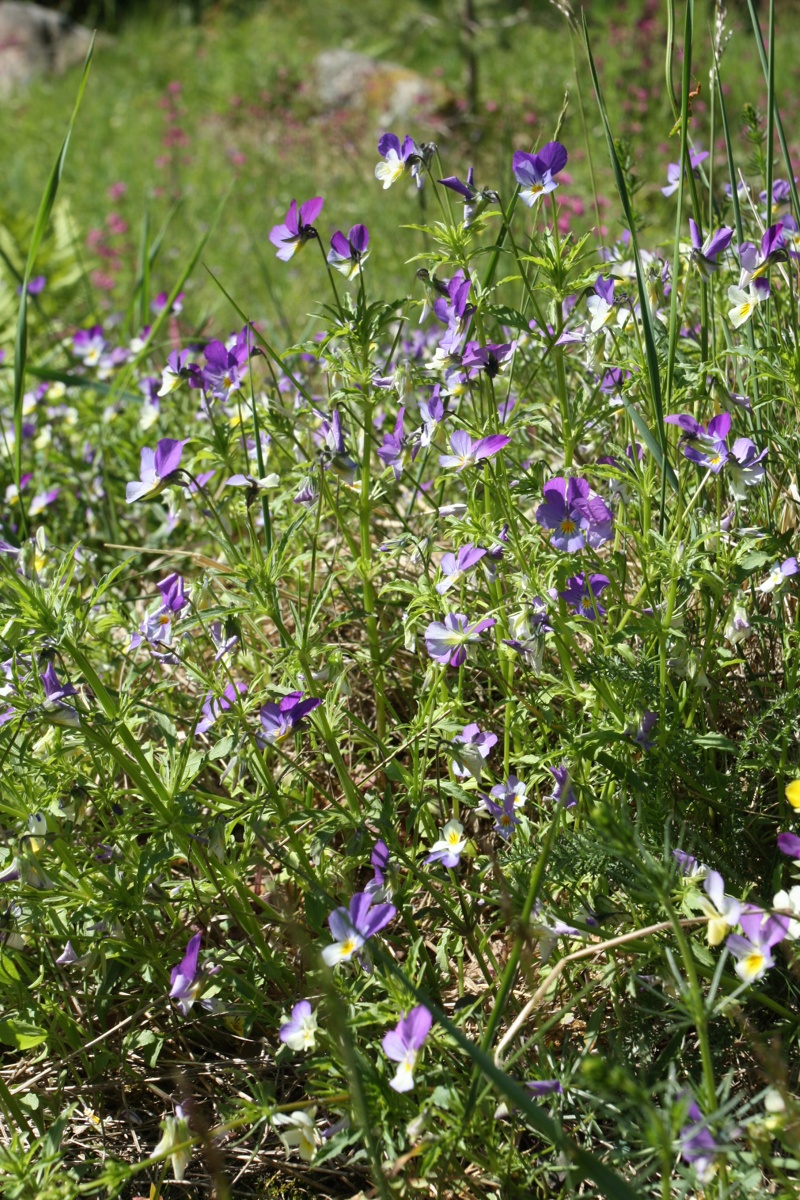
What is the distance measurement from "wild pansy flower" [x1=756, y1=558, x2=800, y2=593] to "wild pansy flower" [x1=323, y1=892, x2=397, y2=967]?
2.46ft

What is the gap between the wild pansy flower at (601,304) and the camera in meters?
1.77

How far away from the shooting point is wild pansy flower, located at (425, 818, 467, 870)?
5.10 ft

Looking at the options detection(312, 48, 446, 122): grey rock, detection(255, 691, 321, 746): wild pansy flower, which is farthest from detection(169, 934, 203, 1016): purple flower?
detection(312, 48, 446, 122): grey rock

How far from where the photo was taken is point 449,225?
1.62 m

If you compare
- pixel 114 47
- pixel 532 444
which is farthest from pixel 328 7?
pixel 532 444

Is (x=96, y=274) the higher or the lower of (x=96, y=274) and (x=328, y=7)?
the lower

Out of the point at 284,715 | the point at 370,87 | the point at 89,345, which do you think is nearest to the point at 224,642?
→ the point at 284,715

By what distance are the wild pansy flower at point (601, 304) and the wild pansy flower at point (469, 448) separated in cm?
33

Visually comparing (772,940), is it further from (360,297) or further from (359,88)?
(359,88)

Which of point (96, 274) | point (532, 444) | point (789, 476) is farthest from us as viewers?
point (96, 274)

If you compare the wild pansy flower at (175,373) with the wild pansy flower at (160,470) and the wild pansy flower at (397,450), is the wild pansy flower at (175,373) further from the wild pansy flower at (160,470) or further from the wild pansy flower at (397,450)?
the wild pansy flower at (397,450)

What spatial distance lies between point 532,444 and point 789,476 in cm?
72

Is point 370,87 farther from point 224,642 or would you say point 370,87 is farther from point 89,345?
point 224,642

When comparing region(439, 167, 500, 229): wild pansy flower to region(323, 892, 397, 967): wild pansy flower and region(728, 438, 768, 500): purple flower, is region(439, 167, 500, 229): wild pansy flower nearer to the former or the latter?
region(728, 438, 768, 500): purple flower
